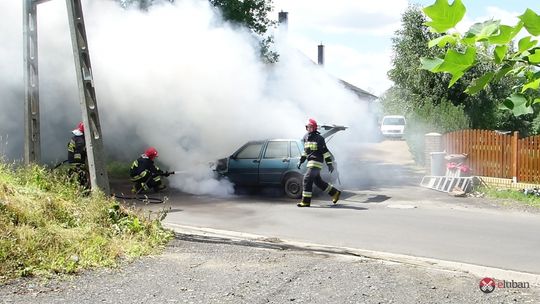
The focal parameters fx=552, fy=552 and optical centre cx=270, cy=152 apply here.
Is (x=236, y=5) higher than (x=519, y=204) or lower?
higher

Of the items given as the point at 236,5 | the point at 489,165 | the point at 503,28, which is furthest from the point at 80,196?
the point at 236,5

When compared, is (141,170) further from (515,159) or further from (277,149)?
(515,159)

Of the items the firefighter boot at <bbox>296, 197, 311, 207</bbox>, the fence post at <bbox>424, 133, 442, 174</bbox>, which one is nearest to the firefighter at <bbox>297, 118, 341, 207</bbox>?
the firefighter boot at <bbox>296, 197, 311, 207</bbox>

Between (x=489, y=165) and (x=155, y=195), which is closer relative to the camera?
(x=155, y=195)

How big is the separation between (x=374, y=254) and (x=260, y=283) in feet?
6.85

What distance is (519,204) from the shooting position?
11.9 meters

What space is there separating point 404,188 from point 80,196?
920 cm

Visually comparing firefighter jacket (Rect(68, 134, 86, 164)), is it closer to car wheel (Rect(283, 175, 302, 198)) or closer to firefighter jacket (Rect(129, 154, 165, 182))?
firefighter jacket (Rect(129, 154, 165, 182))

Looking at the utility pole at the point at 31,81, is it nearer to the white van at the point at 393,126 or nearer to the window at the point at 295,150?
the window at the point at 295,150

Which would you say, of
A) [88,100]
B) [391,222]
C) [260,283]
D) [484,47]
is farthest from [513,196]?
[484,47]

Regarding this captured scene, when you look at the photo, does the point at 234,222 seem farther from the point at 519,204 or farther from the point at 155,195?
the point at 519,204

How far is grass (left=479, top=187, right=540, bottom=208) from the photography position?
39.5ft

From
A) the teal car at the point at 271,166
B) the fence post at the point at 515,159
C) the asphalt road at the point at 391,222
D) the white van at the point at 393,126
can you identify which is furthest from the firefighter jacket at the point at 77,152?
the white van at the point at 393,126

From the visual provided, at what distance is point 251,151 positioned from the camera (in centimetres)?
1327
